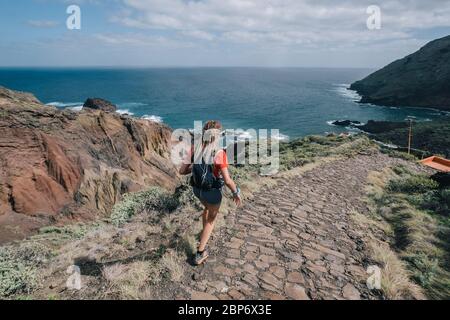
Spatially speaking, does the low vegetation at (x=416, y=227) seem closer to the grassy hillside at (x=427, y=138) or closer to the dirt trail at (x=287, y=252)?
the dirt trail at (x=287, y=252)

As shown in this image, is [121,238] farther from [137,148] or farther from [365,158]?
[365,158]

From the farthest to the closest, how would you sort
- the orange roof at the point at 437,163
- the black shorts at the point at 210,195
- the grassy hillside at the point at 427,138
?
the grassy hillside at the point at 427,138, the orange roof at the point at 437,163, the black shorts at the point at 210,195

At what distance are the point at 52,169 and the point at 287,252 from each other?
360 inches

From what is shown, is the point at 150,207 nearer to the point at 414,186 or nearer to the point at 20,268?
the point at 20,268

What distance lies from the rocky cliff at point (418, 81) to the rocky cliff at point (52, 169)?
3404 inches

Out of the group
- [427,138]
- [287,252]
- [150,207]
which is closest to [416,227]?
[287,252]

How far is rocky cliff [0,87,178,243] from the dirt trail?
254 inches

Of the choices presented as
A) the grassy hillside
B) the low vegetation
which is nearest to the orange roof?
the low vegetation

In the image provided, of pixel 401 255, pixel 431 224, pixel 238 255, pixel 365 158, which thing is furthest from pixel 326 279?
pixel 365 158

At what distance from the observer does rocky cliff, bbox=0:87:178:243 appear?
9.68m

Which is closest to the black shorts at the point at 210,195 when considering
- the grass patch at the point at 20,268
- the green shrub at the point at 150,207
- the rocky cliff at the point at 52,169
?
the grass patch at the point at 20,268

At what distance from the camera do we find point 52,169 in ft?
35.9

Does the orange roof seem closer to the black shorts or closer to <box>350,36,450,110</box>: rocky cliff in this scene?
the black shorts

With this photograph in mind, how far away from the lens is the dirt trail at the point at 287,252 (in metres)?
4.50
